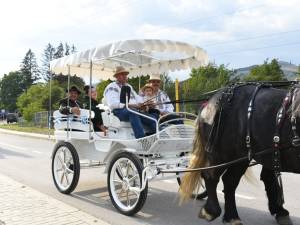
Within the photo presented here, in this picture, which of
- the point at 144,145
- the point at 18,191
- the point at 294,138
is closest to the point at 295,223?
the point at 294,138

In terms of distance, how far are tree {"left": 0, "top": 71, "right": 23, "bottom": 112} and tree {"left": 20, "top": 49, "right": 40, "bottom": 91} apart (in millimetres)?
1400

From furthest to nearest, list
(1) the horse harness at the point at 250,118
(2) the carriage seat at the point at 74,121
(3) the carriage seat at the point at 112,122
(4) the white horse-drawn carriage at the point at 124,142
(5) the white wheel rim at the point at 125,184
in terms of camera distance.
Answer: (2) the carriage seat at the point at 74,121 < (3) the carriage seat at the point at 112,122 < (4) the white horse-drawn carriage at the point at 124,142 < (5) the white wheel rim at the point at 125,184 < (1) the horse harness at the point at 250,118

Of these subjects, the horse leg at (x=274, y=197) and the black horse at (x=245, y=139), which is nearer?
the black horse at (x=245, y=139)

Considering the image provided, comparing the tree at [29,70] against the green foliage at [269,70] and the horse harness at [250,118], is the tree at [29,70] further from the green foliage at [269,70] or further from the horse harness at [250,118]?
the horse harness at [250,118]

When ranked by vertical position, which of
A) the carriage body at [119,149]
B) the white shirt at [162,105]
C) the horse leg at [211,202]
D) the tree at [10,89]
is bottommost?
the horse leg at [211,202]

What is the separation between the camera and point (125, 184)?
6.33 metres

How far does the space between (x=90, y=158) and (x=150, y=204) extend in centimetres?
141

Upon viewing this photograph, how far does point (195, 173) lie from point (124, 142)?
1616 millimetres

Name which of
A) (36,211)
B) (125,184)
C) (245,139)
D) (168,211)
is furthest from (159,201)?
(245,139)

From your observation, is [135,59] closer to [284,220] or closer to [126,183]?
[126,183]

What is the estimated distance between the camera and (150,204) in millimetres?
6910

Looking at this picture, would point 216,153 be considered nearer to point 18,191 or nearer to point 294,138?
point 294,138

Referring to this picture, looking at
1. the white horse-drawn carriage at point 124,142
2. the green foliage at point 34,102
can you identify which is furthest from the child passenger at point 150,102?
the green foliage at point 34,102

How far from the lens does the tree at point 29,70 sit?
11586cm
